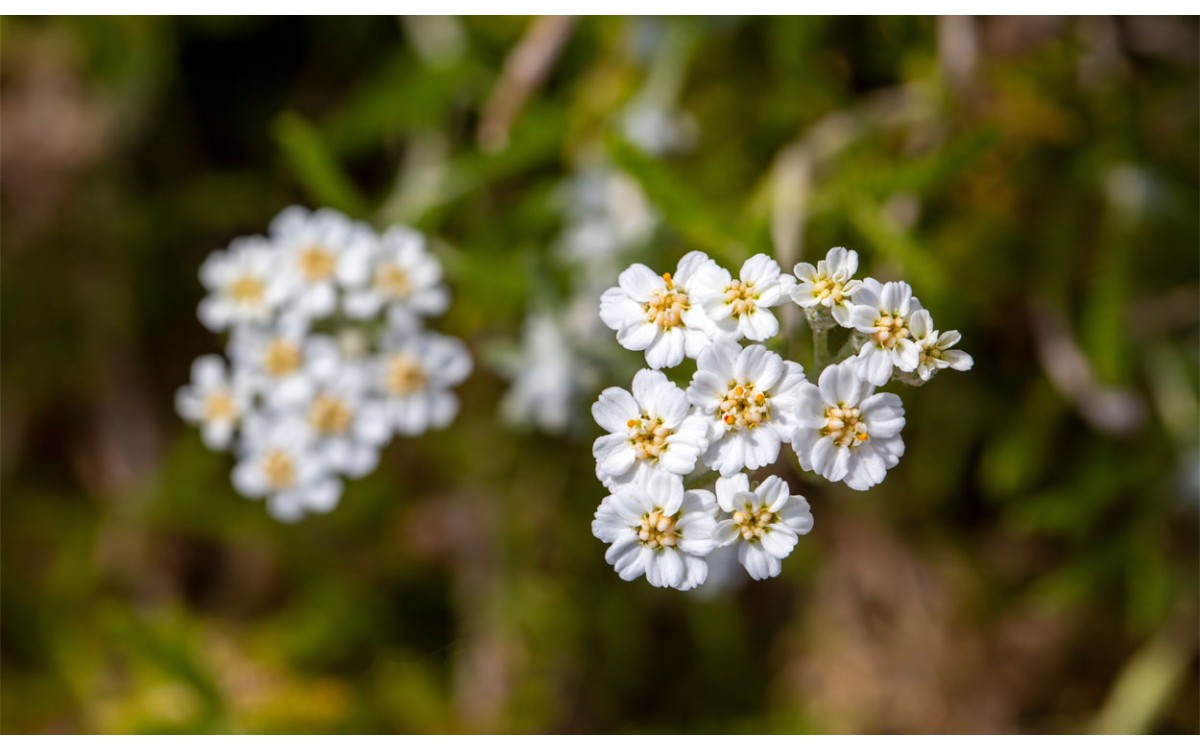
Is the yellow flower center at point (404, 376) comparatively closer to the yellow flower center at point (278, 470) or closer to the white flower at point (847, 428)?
the yellow flower center at point (278, 470)

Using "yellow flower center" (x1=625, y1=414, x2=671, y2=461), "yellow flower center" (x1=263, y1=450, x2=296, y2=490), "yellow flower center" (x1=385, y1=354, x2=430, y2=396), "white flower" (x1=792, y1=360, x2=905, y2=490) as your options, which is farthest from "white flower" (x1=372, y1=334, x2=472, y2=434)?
"white flower" (x1=792, y1=360, x2=905, y2=490)

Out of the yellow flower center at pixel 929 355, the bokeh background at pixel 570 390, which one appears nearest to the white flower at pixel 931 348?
the yellow flower center at pixel 929 355

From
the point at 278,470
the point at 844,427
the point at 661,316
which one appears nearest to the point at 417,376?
the point at 278,470

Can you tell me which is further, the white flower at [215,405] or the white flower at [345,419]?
the white flower at [215,405]

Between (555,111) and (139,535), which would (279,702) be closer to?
(139,535)

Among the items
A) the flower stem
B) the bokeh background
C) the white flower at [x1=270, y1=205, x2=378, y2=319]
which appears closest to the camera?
the flower stem

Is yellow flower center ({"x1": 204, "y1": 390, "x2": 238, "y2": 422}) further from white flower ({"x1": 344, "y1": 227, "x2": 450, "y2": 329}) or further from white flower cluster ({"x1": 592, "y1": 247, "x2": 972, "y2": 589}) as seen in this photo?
white flower cluster ({"x1": 592, "y1": 247, "x2": 972, "y2": 589})
